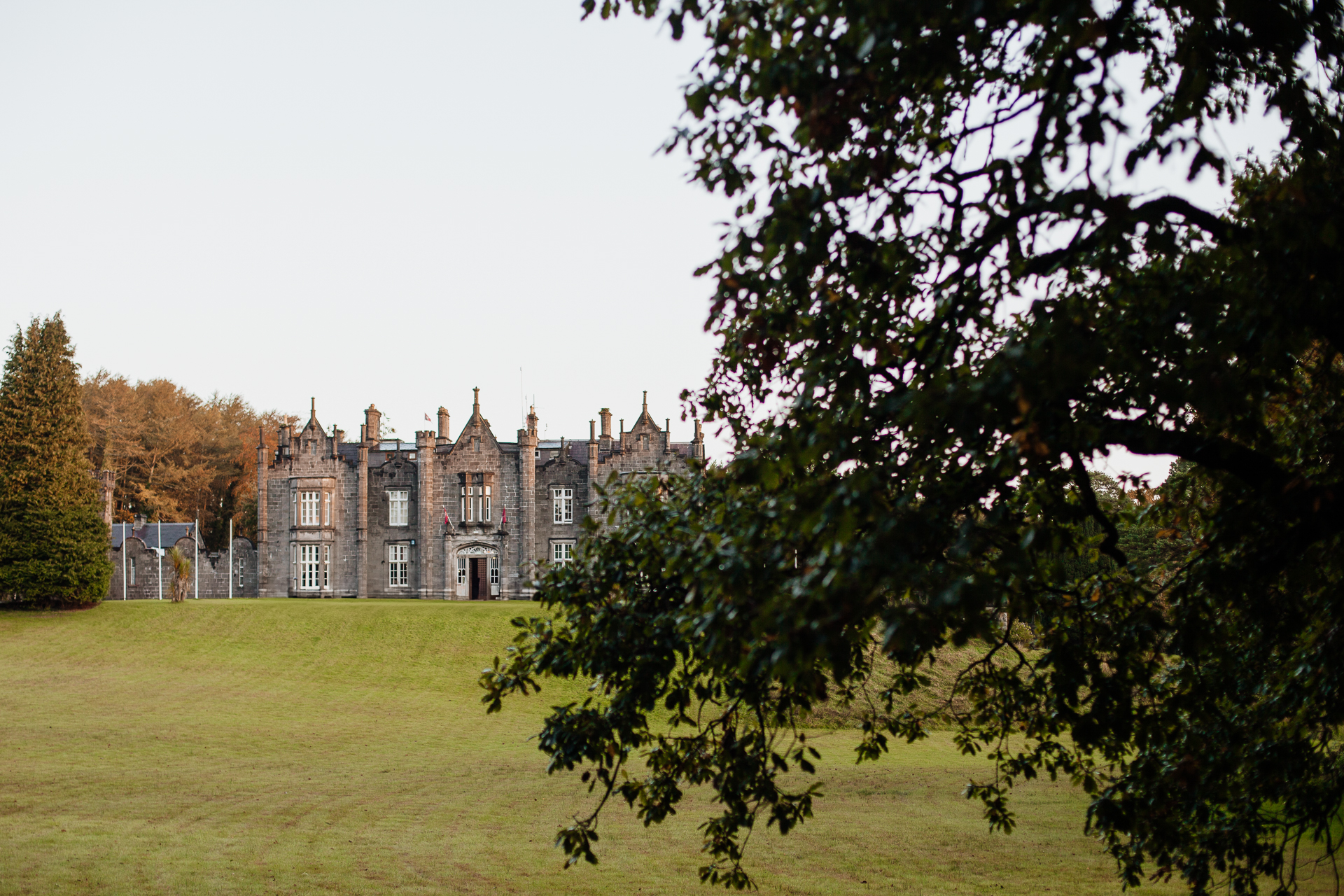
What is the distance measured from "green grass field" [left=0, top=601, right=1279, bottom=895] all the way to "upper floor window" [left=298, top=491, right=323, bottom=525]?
21144 millimetres

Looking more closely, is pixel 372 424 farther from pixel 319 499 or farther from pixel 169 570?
pixel 169 570

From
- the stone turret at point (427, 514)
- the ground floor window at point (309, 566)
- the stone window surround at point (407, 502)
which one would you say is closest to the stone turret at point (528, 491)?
the stone turret at point (427, 514)

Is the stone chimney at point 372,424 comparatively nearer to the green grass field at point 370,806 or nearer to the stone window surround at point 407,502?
the stone window surround at point 407,502

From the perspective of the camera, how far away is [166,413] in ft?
253

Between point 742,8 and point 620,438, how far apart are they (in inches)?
2078

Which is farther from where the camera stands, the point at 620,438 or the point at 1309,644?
the point at 620,438

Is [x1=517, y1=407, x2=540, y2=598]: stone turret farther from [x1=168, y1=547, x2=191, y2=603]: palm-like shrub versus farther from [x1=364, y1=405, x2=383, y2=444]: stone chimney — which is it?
[x1=168, y1=547, x2=191, y2=603]: palm-like shrub

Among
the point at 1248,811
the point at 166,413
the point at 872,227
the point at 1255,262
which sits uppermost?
the point at 166,413

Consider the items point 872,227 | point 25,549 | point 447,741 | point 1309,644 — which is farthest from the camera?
point 25,549

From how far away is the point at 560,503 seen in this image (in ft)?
187

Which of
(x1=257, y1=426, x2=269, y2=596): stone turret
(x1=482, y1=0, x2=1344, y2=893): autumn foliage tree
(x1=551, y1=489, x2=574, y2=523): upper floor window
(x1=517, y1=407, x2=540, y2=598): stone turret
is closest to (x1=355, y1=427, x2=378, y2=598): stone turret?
(x1=257, y1=426, x2=269, y2=596): stone turret

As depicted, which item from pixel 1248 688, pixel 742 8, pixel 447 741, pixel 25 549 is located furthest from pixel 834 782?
pixel 25 549

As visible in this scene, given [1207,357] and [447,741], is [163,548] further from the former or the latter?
[1207,357]

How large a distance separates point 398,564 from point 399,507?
311cm
